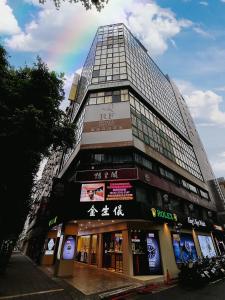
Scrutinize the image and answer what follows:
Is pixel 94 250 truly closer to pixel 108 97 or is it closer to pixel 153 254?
pixel 153 254

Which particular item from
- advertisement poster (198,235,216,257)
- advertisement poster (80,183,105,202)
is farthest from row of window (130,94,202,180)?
advertisement poster (198,235,216,257)

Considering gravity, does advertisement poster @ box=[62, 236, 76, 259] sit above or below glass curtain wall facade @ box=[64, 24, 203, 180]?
below

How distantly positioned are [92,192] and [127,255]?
5.24 meters

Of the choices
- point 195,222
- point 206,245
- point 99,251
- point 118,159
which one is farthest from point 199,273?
point 206,245

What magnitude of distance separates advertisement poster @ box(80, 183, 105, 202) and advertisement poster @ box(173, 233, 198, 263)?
8.24 m

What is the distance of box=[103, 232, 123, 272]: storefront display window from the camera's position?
1386cm

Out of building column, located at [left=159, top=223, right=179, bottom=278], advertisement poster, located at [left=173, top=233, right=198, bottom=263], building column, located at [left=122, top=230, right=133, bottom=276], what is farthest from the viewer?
advertisement poster, located at [left=173, top=233, right=198, bottom=263]

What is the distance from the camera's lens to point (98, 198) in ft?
44.7

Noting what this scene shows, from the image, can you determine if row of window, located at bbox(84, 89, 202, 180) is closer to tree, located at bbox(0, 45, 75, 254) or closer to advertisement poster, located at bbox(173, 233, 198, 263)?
tree, located at bbox(0, 45, 75, 254)

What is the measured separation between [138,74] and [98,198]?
65.4 ft

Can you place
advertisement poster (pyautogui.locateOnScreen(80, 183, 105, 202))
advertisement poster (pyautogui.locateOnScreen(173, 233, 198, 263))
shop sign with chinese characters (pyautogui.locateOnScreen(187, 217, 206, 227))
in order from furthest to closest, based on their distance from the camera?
shop sign with chinese characters (pyautogui.locateOnScreen(187, 217, 206, 227)) < advertisement poster (pyautogui.locateOnScreen(173, 233, 198, 263)) < advertisement poster (pyautogui.locateOnScreen(80, 183, 105, 202))

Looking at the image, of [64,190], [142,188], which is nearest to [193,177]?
[142,188]

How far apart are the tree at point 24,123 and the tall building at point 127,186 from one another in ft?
10.7

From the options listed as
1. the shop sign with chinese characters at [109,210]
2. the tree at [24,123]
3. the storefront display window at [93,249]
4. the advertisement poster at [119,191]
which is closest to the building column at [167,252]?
the shop sign with chinese characters at [109,210]
